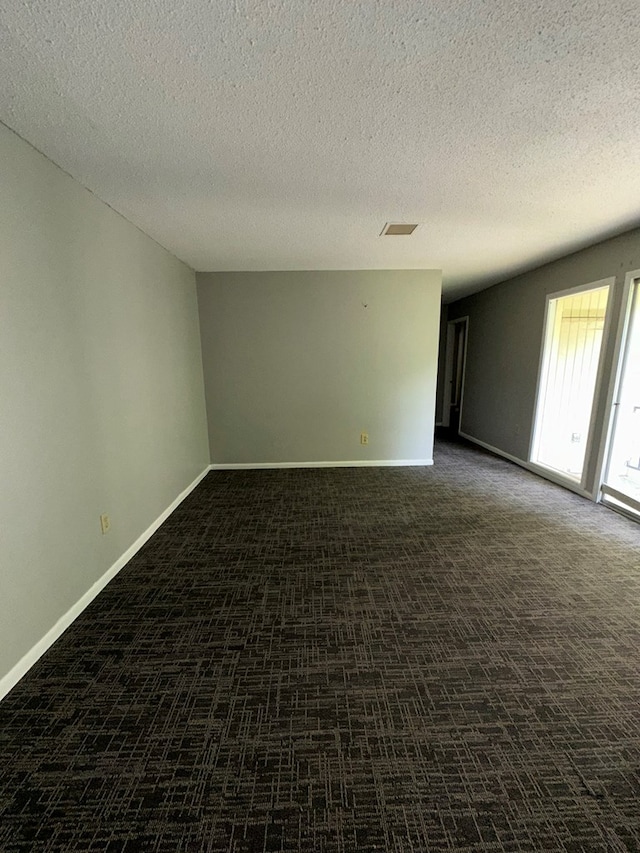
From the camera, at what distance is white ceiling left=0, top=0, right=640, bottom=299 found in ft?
3.48

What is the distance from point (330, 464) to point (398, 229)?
8.82ft

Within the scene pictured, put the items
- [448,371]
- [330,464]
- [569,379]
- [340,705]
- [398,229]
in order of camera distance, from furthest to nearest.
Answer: [448,371]
[330,464]
[569,379]
[398,229]
[340,705]

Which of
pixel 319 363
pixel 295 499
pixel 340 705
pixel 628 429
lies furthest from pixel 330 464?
pixel 340 705

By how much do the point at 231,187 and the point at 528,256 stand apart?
9.98 feet

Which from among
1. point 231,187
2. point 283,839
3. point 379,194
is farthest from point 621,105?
point 283,839

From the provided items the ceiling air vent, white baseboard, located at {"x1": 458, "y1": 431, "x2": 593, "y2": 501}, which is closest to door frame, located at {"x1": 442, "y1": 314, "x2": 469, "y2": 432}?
white baseboard, located at {"x1": 458, "y1": 431, "x2": 593, "y2": 501}

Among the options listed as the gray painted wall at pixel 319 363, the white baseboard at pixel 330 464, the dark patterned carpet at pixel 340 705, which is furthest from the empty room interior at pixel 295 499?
the white baseboard at pixel 330 464

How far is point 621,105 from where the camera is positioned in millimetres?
1417

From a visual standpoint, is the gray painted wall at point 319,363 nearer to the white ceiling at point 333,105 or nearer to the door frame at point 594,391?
the door frame at point 594,391

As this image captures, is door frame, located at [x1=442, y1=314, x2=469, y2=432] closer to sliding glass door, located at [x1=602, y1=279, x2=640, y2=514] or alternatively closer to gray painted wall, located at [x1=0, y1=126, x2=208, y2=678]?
sliding glass door, located at [x1=602, y1=279, x2=640, y2=514]

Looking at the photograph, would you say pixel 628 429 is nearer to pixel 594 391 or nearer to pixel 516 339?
pixel 594 391

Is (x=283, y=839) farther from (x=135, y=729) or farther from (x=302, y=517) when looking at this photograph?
(x=302, y=517)

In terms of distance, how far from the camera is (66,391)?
6.15 feet

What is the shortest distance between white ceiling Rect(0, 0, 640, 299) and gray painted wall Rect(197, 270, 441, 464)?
5.29 feet
